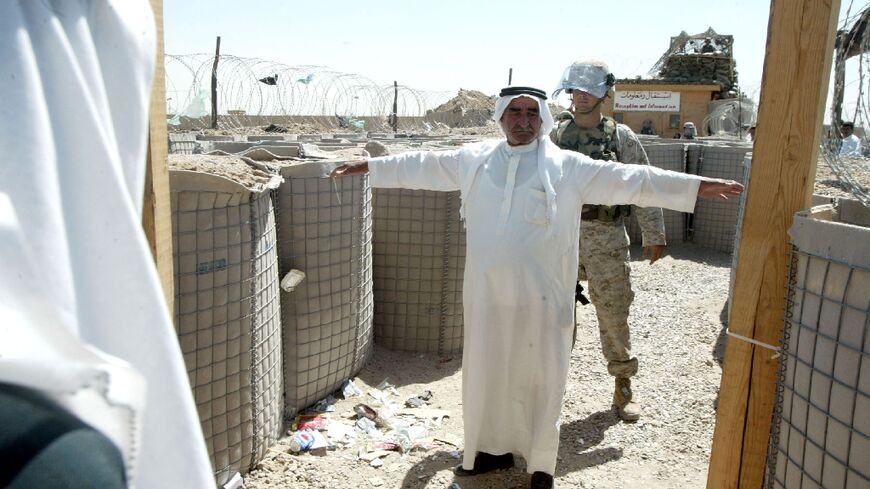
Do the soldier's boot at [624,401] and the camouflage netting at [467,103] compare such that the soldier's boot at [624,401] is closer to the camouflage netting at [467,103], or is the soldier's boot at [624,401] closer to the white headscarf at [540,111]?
the white headscarf at [540,111]

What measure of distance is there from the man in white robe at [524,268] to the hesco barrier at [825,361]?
1076 mm

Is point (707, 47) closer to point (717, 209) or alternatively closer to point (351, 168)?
point (717, 209)

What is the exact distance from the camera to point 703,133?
20938 millimetres

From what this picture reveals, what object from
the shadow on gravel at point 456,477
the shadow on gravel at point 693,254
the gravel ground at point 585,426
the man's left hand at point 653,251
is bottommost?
the shadow on gravel at point 456,477

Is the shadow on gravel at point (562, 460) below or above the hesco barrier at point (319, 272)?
below

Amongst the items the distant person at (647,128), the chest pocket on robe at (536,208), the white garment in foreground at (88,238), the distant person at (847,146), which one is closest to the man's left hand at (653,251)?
the distant person at (847,146)

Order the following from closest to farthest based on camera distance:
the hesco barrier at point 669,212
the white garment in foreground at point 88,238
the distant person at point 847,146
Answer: the white garment in foreground at point 88,238
the distant person at point 847,146
the hesco barrier at point 669,212

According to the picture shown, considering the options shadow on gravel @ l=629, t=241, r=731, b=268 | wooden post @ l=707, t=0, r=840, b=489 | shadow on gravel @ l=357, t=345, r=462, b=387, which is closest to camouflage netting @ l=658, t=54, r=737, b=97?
shadow on gravel @ l=629, t=241, r=731, b=268

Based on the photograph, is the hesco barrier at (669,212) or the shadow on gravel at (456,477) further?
the hesco barrier at (669,212)

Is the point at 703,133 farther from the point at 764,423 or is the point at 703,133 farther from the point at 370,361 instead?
the point at 764,423

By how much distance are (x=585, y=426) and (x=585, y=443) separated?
0.19 metres

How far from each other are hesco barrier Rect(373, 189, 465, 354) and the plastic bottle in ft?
4.33

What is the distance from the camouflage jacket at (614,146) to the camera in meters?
3.88

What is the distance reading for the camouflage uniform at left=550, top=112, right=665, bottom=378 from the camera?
3.81 metres
